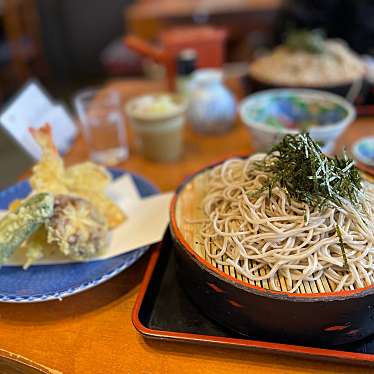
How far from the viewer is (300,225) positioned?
2.72 feet

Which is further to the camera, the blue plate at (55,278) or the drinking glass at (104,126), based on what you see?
the drinking glass at (104,126)

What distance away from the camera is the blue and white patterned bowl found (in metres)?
1.36

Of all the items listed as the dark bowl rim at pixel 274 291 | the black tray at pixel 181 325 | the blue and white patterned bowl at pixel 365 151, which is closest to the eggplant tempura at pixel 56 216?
the black tray at pixel 181 325

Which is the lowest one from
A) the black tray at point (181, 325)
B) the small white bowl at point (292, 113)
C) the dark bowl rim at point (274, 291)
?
the black tray at point (181, 325)

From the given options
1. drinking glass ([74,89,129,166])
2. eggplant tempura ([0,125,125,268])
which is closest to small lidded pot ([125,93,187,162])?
drinking glass ([74,89,129,166])

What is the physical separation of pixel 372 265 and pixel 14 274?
2.74ft

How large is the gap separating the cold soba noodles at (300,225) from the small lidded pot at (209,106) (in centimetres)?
83

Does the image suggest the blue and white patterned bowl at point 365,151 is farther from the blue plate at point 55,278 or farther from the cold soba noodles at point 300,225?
the blue plate at point 55,278

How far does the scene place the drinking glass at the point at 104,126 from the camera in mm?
1666

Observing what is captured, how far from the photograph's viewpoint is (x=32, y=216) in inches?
36.4

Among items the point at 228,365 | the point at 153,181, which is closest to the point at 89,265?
the point at 228,365

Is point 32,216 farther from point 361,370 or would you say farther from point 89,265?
point 361,370

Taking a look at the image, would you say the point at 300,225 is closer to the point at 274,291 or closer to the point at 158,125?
the point at 274,291

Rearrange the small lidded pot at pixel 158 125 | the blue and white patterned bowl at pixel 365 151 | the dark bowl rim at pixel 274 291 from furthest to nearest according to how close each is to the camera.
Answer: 1. the small lidded pot at pixel 158 125
2. the blue and white patterned bowl at pixel 365 151
3. the dark bowl rim at pixel 274 291
